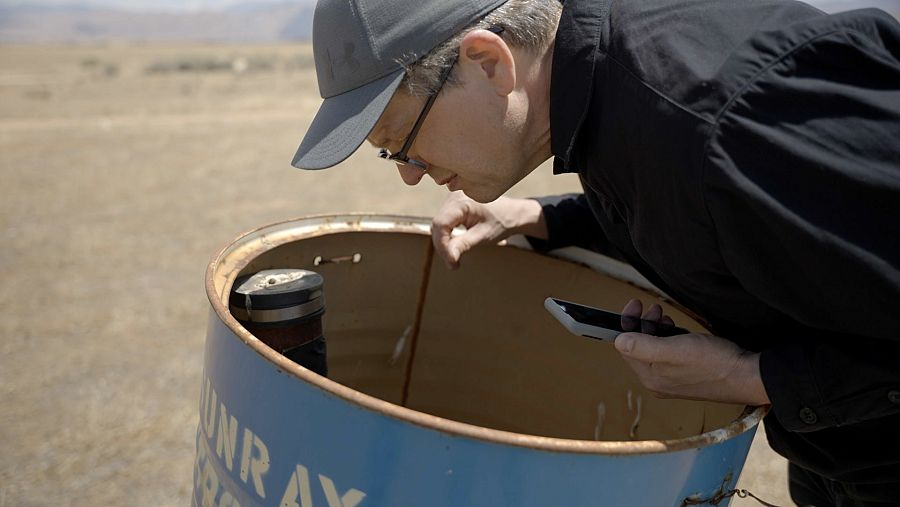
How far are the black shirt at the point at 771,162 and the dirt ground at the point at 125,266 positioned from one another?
77.0 inches

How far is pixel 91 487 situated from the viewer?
2.92 metres

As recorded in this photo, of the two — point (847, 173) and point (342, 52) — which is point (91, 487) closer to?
point (342, 52)

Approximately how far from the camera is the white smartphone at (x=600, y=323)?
54.7 inches

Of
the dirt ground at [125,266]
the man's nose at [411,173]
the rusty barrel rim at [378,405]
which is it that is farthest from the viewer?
the dirt ground at [125,266]

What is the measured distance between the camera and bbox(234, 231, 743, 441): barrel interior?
76.7 inches

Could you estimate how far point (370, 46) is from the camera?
A: 1.33 m

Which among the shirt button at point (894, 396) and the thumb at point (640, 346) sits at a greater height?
the thumb at point (640, 346)

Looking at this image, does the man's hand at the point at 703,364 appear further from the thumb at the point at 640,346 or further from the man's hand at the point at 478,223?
Answer: the man's hand at the point at 478,223

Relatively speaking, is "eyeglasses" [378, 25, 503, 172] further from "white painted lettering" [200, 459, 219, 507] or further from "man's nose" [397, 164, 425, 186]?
"white painted lettering" [200, 459, 219, 507]

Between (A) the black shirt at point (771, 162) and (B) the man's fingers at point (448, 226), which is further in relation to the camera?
(B) the man's fingers at point (448, 226)

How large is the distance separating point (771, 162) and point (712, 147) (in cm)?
8

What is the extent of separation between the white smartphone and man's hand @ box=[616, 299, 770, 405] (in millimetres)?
110

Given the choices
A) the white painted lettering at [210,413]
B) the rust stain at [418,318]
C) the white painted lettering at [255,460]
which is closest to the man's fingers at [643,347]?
the white painted lettering at [255,460]

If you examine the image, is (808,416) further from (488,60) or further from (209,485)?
(209,485)
